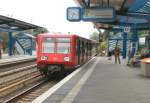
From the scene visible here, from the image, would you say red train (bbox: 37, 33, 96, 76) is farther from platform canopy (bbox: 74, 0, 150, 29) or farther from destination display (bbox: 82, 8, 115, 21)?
destination display (bbox: 82, 8, 115, 21)

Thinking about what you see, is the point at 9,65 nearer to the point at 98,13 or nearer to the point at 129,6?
the point at 98,13

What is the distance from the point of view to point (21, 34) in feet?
181

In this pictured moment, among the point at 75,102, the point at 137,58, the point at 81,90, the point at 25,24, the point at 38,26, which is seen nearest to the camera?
the point at 75,102

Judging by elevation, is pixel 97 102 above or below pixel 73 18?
below

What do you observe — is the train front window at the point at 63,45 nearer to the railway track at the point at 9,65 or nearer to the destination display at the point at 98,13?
the railway track at the point at 9,65

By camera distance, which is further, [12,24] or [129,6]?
[12,24]

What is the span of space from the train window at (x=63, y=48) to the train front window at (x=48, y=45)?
31cm

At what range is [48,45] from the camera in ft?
79.8

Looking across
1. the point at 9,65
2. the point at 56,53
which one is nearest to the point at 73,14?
the point at 9,65

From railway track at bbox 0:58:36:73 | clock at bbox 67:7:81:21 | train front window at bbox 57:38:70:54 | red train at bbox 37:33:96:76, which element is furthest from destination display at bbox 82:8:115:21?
train front window at bbox 57:38:70:54

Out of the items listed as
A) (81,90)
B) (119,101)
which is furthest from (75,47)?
(119,101)

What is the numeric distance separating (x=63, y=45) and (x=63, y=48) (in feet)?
0.50

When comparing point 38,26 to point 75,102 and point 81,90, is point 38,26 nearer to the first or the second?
point 81,90

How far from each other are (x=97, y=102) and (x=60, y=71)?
12.8 metres
